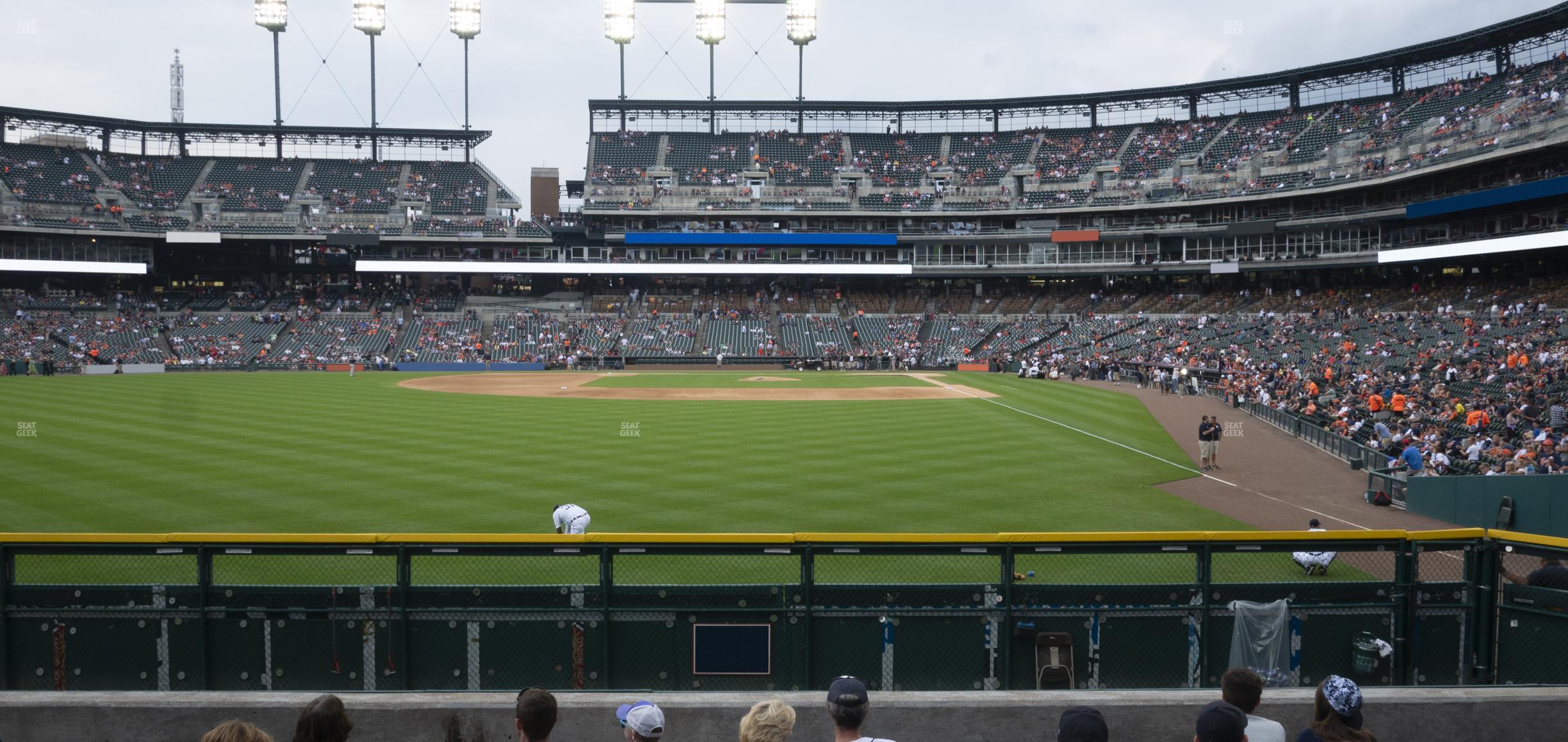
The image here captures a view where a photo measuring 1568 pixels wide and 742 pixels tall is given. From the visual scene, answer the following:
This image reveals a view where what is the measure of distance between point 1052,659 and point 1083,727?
3481mm

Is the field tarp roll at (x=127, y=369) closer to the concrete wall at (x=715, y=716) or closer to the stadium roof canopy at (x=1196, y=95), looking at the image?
the stadium roof canopy at (x=1196, y=95)

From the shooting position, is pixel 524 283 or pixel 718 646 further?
pixel 524 283

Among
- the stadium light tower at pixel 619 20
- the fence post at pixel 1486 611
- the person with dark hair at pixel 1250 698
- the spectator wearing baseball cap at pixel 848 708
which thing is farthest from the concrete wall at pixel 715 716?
the stadium light tower at pixel 619 20

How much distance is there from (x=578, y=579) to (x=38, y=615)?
4.83 metres

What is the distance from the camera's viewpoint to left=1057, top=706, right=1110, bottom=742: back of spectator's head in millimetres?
4113

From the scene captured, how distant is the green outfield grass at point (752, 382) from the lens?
49188 mm

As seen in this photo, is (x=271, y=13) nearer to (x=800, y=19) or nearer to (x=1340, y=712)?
(x=800, y=19)

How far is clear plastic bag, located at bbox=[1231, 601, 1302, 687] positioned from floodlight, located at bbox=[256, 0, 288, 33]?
280 feet

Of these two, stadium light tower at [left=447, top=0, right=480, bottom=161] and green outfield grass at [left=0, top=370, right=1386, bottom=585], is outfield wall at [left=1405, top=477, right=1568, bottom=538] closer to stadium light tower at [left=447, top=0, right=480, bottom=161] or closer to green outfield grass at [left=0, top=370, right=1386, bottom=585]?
green outfield grass at [left=0, top=370, right=1386, bottom=585]

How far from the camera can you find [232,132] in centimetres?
8244

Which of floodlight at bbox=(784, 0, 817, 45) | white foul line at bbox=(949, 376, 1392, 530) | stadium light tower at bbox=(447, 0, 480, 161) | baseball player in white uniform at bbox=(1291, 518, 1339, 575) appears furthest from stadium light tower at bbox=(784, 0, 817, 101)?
baseball player in white uniform at bbox=(1291, 518, 1339, 575)

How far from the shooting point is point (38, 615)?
734 centimetres

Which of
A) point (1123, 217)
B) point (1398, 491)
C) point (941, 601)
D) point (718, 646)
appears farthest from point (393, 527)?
point (1123, 217)

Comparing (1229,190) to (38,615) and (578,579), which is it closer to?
(578,579)
